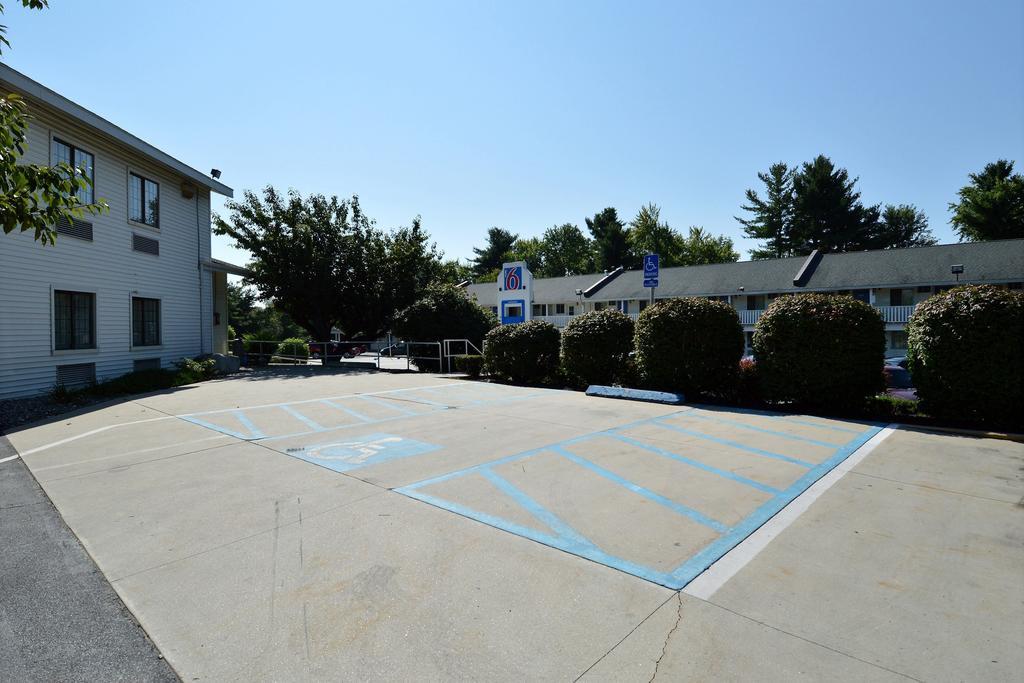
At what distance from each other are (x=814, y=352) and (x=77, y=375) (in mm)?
17011

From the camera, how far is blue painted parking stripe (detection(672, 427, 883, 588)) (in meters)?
3.37

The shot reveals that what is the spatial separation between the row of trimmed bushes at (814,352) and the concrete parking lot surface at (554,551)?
1.30m

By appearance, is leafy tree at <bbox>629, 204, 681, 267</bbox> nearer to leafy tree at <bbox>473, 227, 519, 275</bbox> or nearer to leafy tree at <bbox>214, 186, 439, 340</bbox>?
leafy tree at <bbox>473, 227, 519, 275</bbox>

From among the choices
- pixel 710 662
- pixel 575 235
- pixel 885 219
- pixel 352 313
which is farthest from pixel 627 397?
pixel 575 235

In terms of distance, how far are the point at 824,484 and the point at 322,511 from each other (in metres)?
4.89

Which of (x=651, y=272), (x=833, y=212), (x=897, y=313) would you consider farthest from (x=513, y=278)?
(x=833, y=212)

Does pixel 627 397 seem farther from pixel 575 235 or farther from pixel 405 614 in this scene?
pixel 575 235

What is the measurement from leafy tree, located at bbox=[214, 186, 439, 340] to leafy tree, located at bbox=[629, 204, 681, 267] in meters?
40.3

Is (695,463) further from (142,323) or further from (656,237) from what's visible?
(656,237)

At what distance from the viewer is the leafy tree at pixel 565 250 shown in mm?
70688

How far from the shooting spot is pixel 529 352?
1461 centimetres

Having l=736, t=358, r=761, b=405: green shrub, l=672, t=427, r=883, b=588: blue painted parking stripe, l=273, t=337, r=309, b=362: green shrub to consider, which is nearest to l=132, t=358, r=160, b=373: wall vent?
l=273, t=337, r=309, b=362: green shrub

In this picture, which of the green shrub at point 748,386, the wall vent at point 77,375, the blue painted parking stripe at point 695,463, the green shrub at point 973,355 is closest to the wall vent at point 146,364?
the wall vent at point 77,375

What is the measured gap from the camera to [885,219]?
173ft
